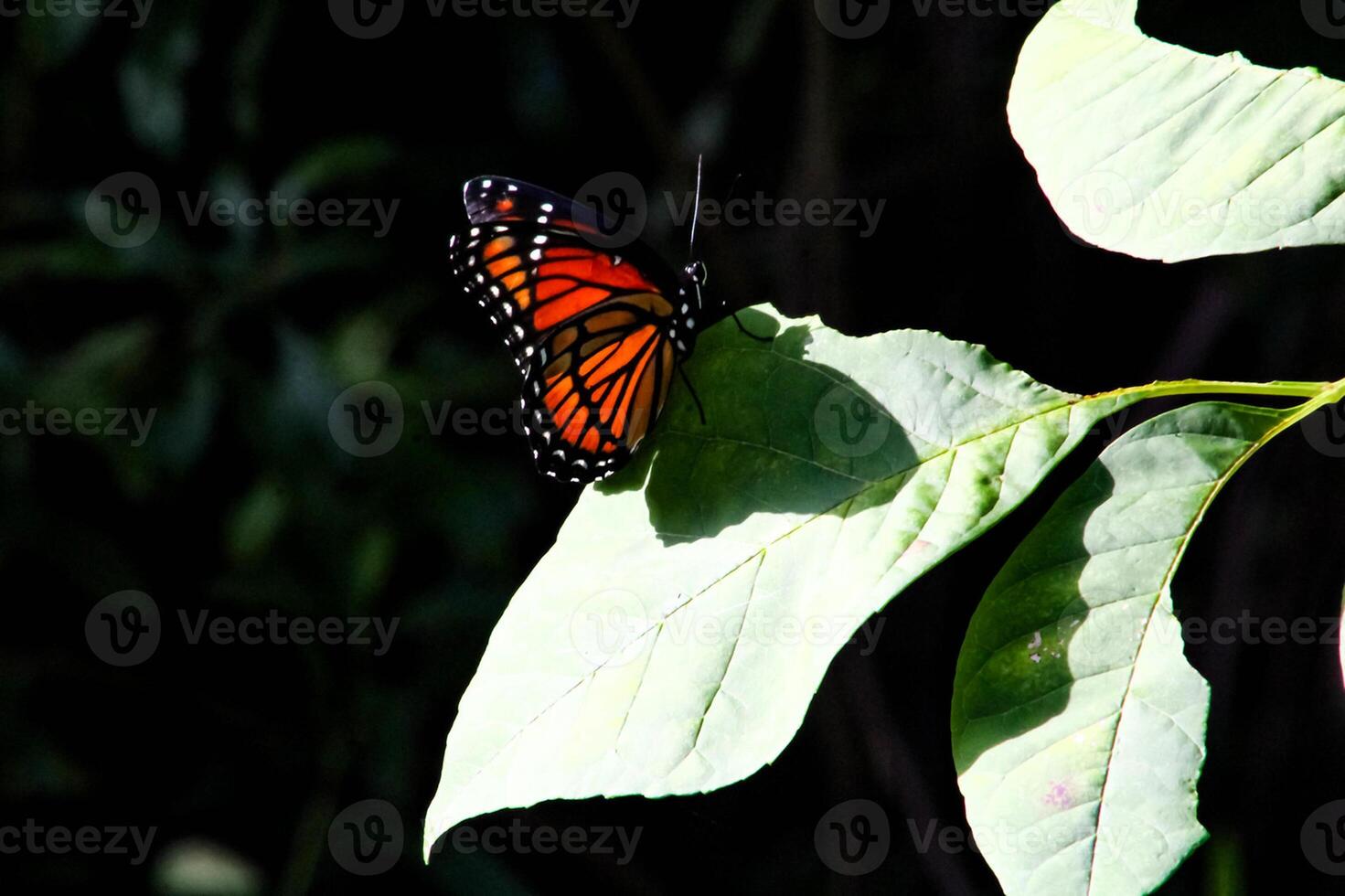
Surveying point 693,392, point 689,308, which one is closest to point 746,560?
point 693,392

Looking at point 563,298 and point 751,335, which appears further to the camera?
point 563,298

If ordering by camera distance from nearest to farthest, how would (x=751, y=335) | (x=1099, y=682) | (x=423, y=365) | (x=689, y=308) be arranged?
(x=1099, y=682), (x=751, y=335), (x=689, y=308), (x=423, y=365)

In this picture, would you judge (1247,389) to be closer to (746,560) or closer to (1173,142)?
(1173,142)

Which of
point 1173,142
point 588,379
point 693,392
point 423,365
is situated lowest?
point 423,365

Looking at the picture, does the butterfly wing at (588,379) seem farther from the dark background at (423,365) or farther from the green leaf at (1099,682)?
the dark background at (423,365)

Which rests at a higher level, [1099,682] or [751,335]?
[751,335]

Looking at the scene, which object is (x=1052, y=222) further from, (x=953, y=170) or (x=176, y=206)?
(x=176, y=206)

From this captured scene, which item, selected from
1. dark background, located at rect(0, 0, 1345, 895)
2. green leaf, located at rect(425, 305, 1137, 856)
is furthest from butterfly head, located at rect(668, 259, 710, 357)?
dark background, located at rect(0, 0, 1345, 895)

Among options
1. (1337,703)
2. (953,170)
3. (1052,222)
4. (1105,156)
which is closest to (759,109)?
(953,170)
